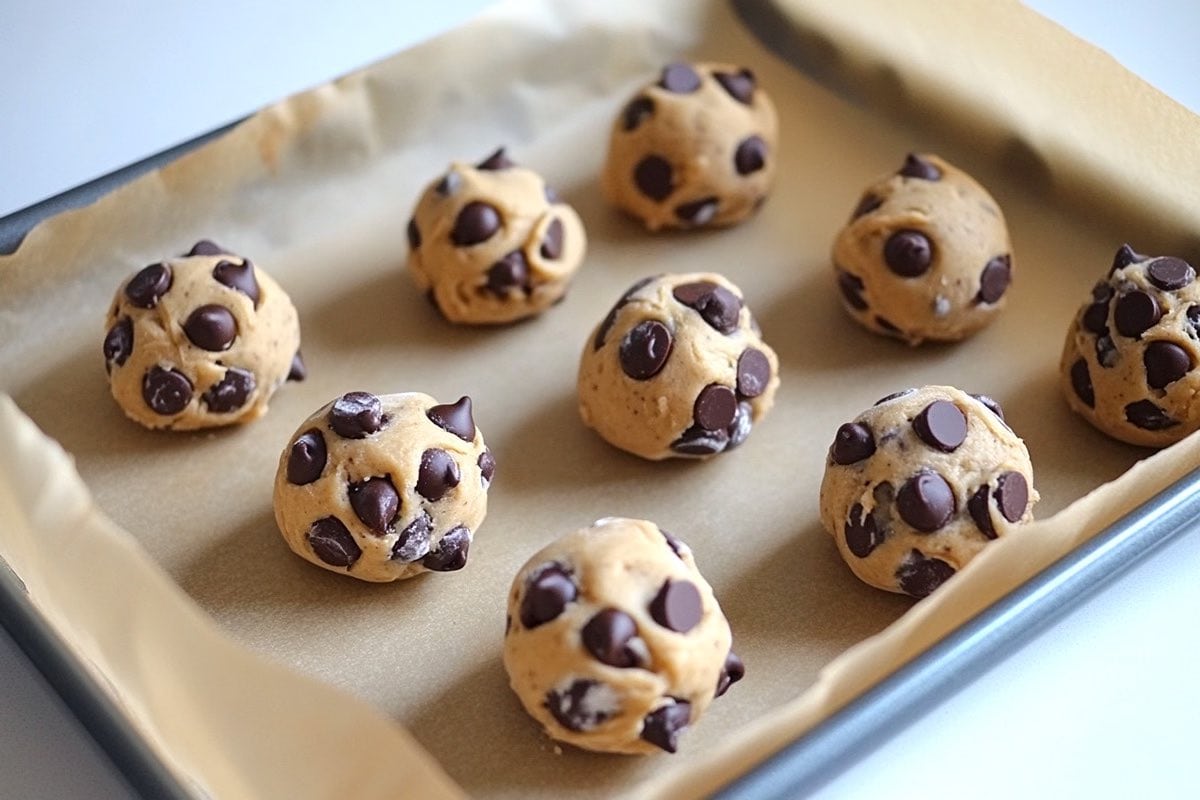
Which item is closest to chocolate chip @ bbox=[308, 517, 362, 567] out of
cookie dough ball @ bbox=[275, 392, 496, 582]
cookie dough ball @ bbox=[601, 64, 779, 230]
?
cookie dough ball @ bbox=[275, 392, 496, 582]

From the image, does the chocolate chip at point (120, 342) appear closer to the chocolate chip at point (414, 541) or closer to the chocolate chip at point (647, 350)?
the chocolate chip at point (414, 541)

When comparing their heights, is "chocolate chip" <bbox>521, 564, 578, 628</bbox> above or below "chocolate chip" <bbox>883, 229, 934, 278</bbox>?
below

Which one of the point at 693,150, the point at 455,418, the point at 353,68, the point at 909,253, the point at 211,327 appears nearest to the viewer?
the point at 455,418

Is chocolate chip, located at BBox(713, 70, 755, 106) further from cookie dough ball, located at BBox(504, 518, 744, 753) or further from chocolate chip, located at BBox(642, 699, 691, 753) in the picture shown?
chocolate chip, located at BBox(642, 699, 691, 753)

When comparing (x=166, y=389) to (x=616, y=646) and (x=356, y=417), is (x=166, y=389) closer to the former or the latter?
(x=356, y=417)

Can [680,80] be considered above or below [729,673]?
above

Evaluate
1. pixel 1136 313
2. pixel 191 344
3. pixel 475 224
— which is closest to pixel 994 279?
pixel 1136 313

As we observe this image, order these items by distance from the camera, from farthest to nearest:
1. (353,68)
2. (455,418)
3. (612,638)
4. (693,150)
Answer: (353,68) < (693,150) < (455,418) < (612,638)
